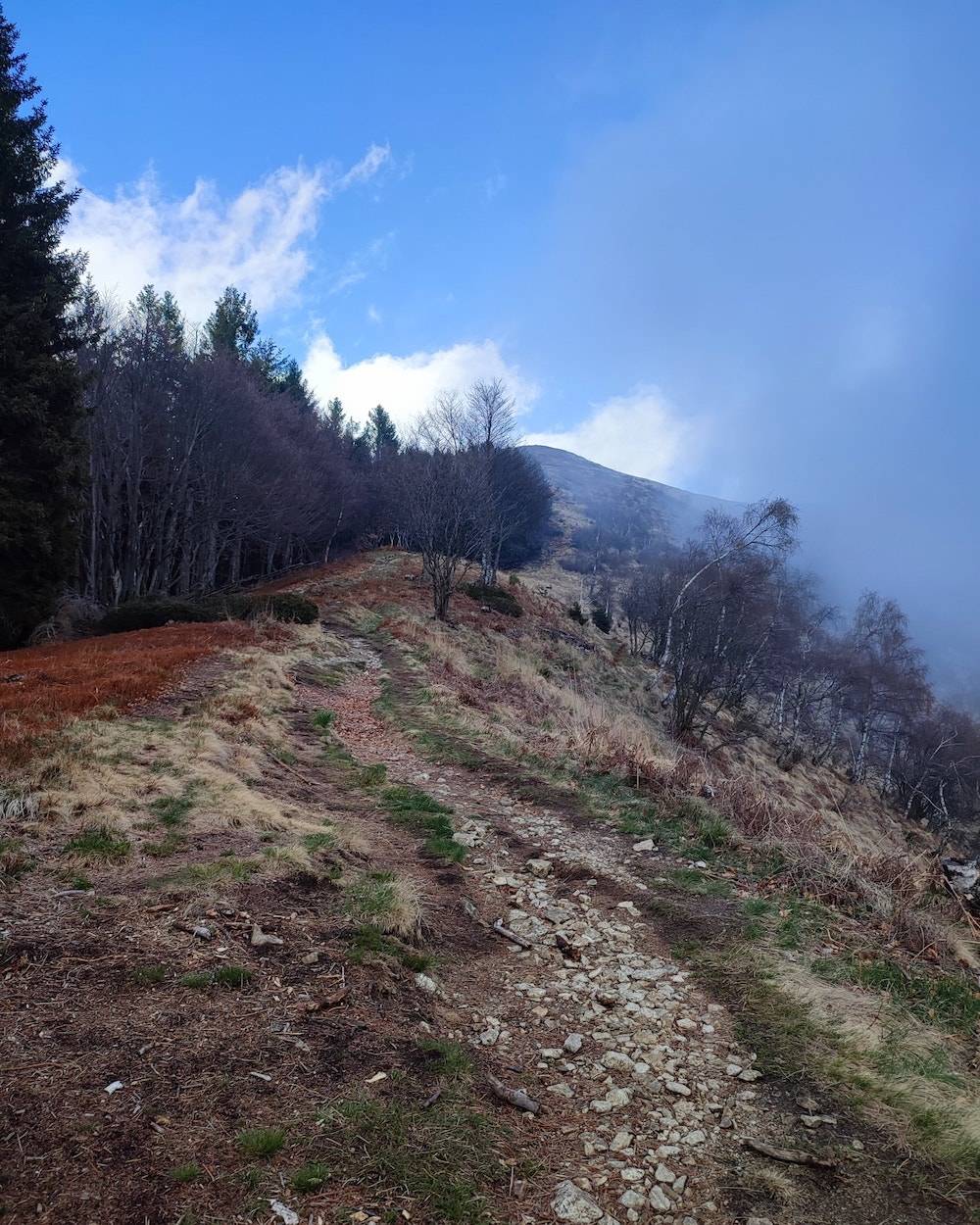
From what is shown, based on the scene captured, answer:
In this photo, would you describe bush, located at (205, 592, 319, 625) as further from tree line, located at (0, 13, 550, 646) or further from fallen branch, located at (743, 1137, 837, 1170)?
fallen branch, located at (743, 1137, 837, 1170)

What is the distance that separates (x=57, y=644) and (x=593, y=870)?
51.0 feet

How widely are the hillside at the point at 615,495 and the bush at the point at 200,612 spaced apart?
6982cm

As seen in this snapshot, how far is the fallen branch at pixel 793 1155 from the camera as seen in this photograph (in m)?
2.96

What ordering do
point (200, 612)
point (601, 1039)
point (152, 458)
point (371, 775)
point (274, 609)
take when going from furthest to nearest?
point (152, 458) < point (200, 612) < point (274, 609) < point (371, 775) < point (601, 1039)

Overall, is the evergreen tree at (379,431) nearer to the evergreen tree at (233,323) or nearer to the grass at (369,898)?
the evergreen tree at (233,323)

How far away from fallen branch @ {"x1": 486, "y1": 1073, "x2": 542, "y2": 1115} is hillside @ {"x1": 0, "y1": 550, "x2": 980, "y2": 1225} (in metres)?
0.02

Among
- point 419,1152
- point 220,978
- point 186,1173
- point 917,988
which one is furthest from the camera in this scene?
point 917,988

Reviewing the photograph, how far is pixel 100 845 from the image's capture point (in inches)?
203

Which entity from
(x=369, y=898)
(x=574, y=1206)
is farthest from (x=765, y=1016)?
(x=369, y=898)

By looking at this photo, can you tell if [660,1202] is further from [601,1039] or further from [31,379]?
[31,379]

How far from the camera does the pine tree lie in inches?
649

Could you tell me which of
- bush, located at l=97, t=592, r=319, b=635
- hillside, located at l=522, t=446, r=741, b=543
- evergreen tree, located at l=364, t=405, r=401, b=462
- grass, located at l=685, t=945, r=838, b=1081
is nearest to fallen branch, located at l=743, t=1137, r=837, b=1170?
grass, located at l=685, t=945, r=838, b=1081

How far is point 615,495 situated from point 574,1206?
118 m

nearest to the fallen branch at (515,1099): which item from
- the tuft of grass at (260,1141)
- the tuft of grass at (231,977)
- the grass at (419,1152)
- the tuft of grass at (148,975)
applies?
the grass at (419,1152)
